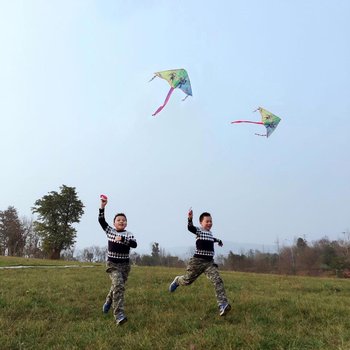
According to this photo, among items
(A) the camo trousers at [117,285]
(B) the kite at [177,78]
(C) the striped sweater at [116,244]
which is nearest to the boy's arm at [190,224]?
(C) the striped sweater at [116,244]

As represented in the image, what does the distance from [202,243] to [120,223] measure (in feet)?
6.70

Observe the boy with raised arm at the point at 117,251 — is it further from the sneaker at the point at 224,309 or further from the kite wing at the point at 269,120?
the kite wing at the point at 269,120

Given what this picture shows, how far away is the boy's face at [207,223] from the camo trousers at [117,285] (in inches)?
82.3

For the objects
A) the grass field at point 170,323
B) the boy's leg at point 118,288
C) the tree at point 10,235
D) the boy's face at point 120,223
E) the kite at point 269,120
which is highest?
the tree at point 10,235

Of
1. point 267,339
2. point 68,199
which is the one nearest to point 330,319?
point 267,339

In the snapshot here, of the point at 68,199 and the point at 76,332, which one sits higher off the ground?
the point at 68,199

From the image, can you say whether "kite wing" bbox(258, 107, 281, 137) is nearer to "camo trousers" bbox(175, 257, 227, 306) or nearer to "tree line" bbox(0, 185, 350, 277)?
"camo trousers" bbox(175, 257, 227, 306)

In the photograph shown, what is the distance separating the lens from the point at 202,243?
980 cm

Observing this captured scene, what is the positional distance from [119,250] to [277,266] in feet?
330

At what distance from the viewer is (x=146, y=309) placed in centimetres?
985

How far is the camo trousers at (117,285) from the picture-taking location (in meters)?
8.71

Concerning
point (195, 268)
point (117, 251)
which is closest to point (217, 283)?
point (195, 268)

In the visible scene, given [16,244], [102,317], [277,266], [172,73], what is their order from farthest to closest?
[277,266] → [16,244] → [172,73] → [102,317]

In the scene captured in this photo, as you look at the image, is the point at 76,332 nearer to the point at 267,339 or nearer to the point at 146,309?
the point at 146,309
